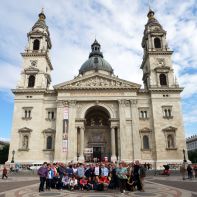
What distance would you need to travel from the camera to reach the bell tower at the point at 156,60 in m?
45.5

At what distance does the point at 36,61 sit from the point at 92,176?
36.1 meters

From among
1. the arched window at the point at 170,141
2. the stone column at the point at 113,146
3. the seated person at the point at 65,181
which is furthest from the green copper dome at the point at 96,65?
the seated person at the point at 65,181

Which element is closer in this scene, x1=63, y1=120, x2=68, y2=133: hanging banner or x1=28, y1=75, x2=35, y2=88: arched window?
x1=63, y1=120, x2=68, y2=133: hanging banner

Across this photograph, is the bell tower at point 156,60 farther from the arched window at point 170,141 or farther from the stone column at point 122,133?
the arched window at point 170,141

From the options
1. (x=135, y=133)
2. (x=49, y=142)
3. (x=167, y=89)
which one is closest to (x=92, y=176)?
(x=135, y=133)

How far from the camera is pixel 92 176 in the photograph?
1533 centimetres

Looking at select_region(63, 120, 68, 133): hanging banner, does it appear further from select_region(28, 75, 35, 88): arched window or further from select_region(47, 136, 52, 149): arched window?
select_region(28, 75, 35, 88): arched window

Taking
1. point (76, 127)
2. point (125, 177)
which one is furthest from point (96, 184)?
point (76, 127)

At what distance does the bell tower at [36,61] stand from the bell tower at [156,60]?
2098 cm

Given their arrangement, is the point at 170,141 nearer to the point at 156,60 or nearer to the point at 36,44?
the point at 156,60

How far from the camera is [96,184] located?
14.7m

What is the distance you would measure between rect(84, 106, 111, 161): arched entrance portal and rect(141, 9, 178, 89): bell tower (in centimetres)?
1121

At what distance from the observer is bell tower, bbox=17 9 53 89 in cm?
4531

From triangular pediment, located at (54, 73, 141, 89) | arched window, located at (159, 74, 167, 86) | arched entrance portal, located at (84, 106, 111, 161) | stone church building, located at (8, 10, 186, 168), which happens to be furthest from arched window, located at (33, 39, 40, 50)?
arched window, located at (159, 74, 167, 86)
